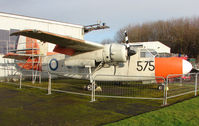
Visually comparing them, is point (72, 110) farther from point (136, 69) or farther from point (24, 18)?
point (24, 18)

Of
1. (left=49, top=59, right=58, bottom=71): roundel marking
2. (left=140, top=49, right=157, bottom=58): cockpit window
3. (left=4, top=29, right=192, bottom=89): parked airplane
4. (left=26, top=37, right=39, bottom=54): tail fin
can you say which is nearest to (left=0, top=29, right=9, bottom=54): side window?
(left=26, top=37, right=39, bottom=54): tail fin

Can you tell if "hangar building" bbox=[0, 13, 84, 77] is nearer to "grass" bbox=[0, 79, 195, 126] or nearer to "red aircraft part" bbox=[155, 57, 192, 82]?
"grass" bbox=[0, 79, 195, 126]

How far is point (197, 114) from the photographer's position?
5.21 meters

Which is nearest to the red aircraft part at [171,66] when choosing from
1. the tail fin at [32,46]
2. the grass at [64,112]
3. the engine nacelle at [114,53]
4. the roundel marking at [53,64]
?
the engine nacelle at [114,53]

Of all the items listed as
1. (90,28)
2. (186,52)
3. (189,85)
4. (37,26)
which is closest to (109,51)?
(189,85)

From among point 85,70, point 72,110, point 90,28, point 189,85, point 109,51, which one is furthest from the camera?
point 90,28

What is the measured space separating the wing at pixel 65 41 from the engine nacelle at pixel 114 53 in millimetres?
466

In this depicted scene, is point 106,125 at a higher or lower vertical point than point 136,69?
lower

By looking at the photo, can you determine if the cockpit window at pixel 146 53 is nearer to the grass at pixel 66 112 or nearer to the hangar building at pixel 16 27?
the grass at pixel 66 112

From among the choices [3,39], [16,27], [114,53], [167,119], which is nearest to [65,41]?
[114,53]

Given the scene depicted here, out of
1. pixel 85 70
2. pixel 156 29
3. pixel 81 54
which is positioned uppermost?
pixel 156 29

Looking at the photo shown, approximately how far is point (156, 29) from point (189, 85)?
38230mm

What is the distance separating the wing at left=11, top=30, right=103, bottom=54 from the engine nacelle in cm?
47

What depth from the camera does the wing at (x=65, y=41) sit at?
856cm
